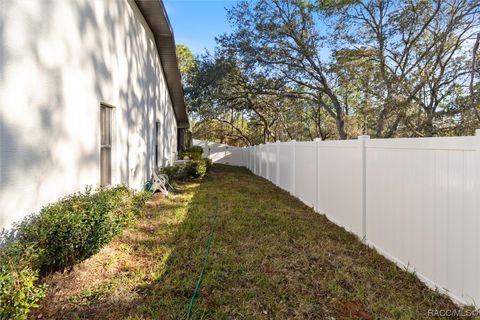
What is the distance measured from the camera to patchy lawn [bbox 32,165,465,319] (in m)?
2.83

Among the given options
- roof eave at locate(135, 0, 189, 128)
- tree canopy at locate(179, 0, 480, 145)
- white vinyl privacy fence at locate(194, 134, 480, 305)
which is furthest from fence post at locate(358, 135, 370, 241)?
tree canopy at locate(179, 0, 480, 145)

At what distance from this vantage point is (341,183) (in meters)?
5.47

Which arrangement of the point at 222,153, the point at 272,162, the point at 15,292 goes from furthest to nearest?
the point at 222,153 → the point at 272,162 → the point at 15,292

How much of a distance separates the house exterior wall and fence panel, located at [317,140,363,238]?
13.7ft

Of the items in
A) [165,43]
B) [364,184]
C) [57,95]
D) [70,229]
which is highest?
[165,43]

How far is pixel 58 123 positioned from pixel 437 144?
4267mm

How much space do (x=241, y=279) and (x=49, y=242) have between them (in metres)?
2.00

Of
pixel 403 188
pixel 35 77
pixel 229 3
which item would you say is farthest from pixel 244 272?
pixel 229 3

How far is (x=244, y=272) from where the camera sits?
362cm

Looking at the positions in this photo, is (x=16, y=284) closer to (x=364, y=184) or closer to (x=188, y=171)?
(x=364, y=184)

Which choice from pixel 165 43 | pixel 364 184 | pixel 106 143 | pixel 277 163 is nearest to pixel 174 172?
pixel 277 163

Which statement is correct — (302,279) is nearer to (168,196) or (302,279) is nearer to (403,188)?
(403,188)

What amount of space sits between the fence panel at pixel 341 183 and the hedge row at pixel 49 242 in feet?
11.5

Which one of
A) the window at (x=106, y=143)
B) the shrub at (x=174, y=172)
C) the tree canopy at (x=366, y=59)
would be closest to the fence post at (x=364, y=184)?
the window at (x=106, y=143)
